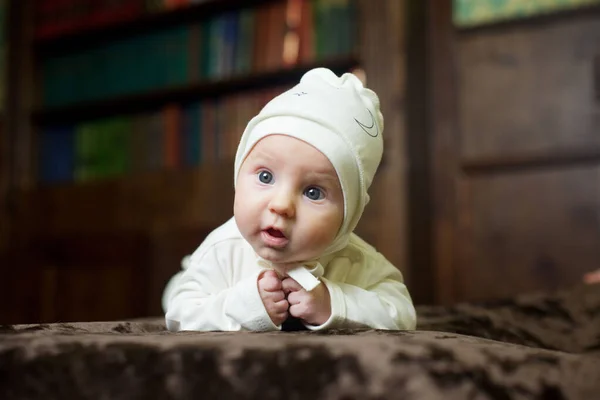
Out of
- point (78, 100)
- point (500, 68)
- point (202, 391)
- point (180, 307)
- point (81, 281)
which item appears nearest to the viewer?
point (202, 391)

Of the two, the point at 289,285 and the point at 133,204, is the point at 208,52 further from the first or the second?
the point at 289,285

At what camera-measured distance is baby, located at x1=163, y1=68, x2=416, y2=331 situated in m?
0.70

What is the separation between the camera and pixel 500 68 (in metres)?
1.84

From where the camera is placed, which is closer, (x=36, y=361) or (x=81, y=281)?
(x=36, y=361)

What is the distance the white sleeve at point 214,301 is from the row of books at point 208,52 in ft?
4.17

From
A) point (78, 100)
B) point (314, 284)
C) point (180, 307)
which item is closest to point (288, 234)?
point (314, 284)

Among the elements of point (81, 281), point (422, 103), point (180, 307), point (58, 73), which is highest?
point (58, 73)

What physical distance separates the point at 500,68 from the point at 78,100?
1.43 metres

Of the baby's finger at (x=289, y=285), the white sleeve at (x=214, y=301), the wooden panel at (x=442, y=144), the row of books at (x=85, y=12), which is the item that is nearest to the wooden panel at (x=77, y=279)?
the row of books at (x=85, y=12)

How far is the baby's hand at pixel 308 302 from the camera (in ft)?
2.38

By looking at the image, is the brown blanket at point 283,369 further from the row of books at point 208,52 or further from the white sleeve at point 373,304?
the row of books at point 208,52

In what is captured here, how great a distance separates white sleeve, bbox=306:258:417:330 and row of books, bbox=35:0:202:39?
1.59 meters

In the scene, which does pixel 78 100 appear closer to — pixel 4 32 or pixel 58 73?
pixel 58 73

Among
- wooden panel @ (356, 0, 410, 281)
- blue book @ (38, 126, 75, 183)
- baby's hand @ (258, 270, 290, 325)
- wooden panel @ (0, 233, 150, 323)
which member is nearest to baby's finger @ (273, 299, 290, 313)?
baby's hand @ (258, 270, 290, 325)
